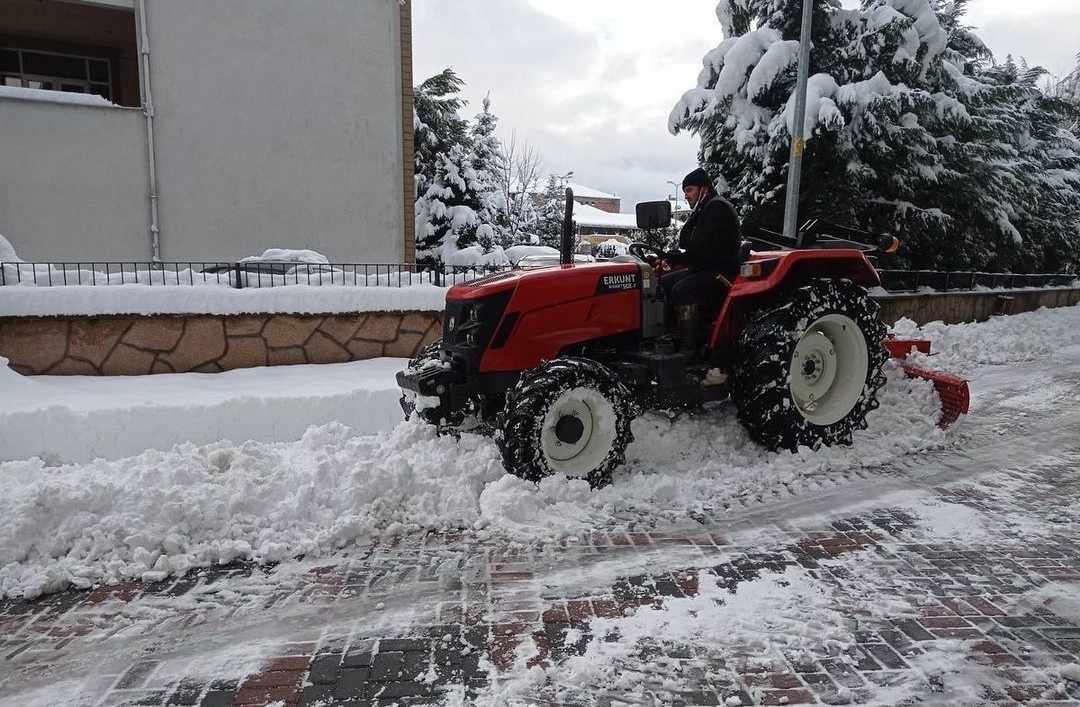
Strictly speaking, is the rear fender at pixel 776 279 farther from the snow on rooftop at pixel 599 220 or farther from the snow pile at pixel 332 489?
the snow on rooftop at pixel 599 220

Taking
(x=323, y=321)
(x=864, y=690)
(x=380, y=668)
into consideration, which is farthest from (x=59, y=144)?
(x=864, y=690)

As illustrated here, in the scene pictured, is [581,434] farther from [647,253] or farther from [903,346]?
[903,346]

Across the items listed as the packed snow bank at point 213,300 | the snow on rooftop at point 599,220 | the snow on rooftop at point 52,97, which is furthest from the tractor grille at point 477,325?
the snow on rooftop at point 599,220

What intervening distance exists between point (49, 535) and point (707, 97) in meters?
10.8

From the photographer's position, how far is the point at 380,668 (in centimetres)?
251

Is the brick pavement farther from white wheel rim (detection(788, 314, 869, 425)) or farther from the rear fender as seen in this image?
the rear fender

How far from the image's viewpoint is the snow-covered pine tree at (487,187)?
17.8 metres

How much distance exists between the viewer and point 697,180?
15.9 ft

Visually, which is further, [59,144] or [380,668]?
[59,144]

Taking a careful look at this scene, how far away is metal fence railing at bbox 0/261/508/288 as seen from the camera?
637 centimetres

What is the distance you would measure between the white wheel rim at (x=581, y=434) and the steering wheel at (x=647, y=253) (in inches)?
52.4

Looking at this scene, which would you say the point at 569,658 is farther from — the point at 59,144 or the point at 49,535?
the point at 59,144

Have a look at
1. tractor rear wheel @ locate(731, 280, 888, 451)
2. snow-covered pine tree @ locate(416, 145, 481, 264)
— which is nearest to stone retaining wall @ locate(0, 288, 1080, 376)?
tractor rear wheel @ locate(731, 280, 888, 451)

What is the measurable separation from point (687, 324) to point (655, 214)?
0.80 m
